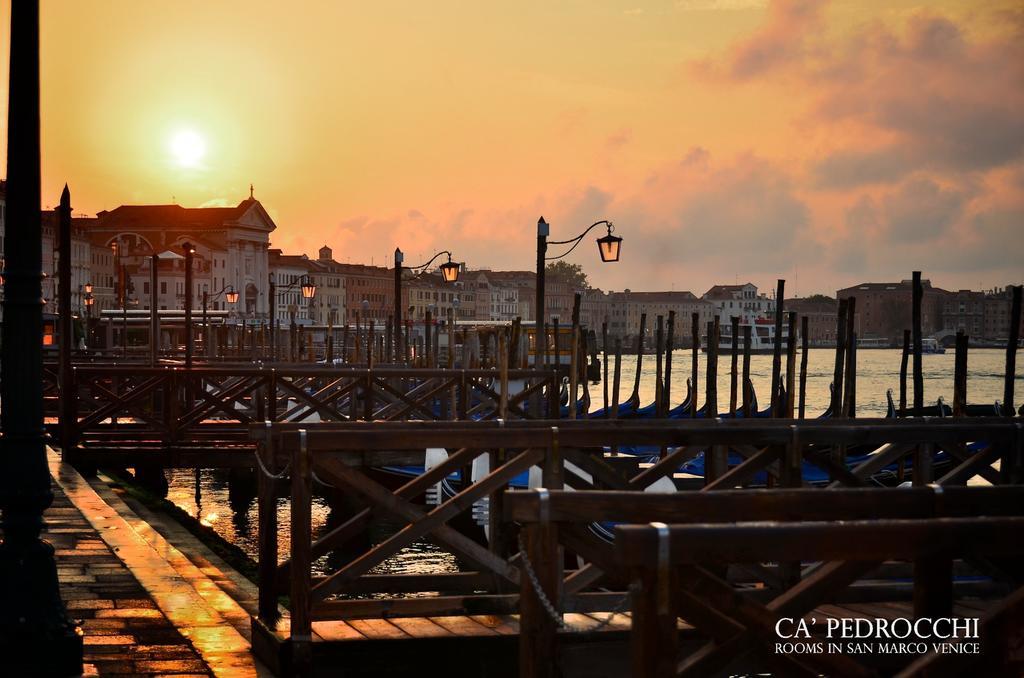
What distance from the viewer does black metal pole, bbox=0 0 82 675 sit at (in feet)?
20.8

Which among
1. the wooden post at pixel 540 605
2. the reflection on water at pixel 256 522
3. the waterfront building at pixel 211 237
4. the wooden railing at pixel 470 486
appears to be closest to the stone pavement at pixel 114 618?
the wooden railing at pixel 470 486

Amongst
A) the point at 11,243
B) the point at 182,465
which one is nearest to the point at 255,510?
the point at 182,465

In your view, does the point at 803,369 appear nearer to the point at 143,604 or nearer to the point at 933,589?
the point at 143,604

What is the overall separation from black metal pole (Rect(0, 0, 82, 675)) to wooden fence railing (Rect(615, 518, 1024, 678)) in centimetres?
374

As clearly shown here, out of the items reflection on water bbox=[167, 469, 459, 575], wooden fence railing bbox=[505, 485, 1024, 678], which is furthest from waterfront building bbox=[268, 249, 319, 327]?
wooden fence railing bbox=[505, 485, 1024, 678]

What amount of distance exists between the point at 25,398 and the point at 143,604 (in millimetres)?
2114

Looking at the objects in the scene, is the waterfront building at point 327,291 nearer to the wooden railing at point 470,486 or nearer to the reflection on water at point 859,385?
the reflection on water at point 859,385

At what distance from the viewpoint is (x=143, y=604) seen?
318 inches

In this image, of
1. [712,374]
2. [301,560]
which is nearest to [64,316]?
[712,374]

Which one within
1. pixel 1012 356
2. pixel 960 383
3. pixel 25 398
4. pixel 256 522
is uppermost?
pixel 25 398

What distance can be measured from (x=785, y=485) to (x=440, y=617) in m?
2.04

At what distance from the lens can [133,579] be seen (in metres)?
8.93

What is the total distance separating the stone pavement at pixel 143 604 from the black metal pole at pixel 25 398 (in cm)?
36

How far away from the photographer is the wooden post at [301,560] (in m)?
6.93
